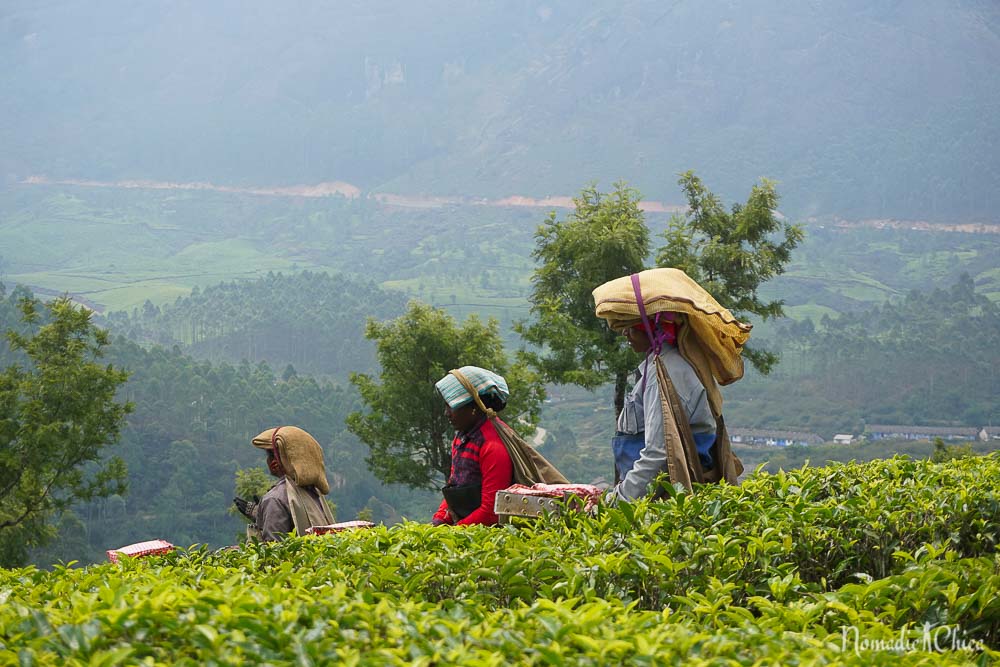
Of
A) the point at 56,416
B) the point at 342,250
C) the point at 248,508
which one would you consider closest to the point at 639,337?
the point at 248,508

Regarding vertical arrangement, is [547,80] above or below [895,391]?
above

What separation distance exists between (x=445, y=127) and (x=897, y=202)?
80712 mm

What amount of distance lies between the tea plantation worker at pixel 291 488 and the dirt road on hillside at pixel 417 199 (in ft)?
439

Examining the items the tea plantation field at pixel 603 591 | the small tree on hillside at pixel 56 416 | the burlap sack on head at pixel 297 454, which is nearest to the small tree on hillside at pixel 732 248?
the small tree on hillside at pixel 56 416

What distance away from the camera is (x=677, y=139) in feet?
555

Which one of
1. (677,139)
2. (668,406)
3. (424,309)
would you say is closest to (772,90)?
(677,139)

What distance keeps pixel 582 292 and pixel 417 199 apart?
15679cm

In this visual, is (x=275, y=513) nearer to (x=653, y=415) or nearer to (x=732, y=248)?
(x=653, y=415)

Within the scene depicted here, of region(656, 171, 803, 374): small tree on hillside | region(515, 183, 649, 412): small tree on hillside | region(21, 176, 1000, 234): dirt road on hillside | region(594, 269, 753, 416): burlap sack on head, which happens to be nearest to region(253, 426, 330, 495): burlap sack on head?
region(594, 269, 753, 416): burlap sack on head

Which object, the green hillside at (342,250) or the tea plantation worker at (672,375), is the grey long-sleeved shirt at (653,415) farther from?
the green hillside at (342,250)

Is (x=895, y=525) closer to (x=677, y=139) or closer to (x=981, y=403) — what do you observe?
(x=981, y=403)

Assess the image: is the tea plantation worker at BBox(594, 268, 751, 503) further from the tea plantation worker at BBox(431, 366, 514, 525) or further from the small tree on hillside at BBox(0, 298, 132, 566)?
the small tree on hillside at BBox(0, 298, 132, 566)

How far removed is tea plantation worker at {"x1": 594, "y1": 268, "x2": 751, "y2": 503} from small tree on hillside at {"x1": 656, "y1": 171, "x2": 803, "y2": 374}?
44.9ft

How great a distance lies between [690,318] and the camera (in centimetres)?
446
